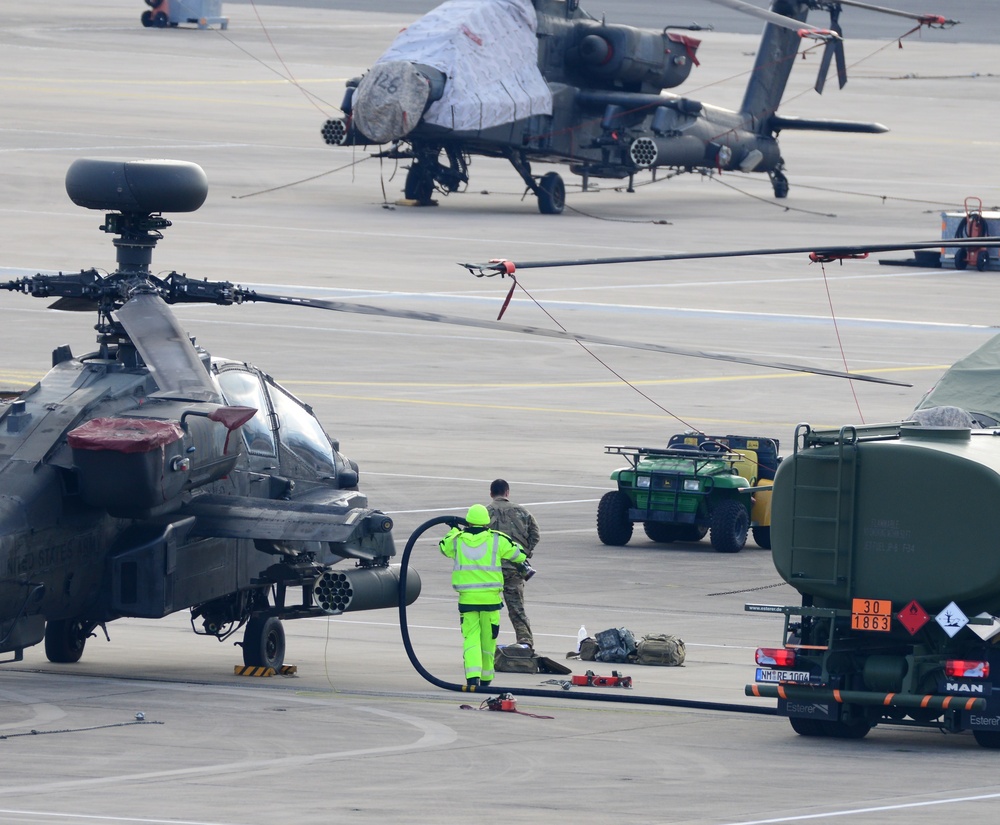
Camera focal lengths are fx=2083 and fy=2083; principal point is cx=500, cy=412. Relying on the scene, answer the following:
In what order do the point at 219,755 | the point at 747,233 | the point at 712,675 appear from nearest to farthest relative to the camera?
the point at 219,755, the point at 712,675, the point at 747,233

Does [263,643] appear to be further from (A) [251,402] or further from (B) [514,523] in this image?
(B) [514,523]

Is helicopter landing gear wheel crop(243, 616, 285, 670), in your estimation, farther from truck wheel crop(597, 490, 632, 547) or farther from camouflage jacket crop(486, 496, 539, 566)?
truck wheel crop(597, 490, 632, 547)

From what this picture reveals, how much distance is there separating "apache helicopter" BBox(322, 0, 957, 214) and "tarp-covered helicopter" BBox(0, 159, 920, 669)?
37477 mm

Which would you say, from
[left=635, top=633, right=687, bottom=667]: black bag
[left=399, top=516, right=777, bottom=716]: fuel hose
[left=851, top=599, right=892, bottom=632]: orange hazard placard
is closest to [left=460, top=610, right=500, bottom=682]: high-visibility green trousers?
[left=399, top=516, right=777, bottom=716]: fuel hose

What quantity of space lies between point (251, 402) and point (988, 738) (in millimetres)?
7621

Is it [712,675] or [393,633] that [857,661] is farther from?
[393,633]

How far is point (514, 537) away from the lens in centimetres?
2002

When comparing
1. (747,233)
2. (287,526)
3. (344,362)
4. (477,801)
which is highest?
(747,233)

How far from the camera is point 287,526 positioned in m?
18.0

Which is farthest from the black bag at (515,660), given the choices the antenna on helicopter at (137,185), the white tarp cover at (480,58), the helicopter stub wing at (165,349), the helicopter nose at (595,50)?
the helicopter nose at (595,50)

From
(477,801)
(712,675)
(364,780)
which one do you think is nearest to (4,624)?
(364,780)

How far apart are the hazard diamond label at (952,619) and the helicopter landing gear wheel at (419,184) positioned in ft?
162

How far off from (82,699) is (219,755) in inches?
110

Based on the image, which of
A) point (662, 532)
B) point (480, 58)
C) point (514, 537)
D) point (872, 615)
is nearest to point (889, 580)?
point (872, 615)
